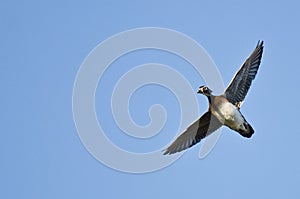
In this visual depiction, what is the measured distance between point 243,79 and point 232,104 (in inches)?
38.1

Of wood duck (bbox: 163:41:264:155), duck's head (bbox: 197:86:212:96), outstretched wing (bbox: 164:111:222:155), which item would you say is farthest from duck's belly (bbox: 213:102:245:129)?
duck's head (bbox: 197:86:212:96)

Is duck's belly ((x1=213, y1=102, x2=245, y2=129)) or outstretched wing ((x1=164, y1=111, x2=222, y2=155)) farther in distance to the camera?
outstretched wing ((x1=164, y1=111, x2=222, y2=155))

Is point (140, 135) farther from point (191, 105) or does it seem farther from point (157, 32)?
point (157, 32)

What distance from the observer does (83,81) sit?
19.4 metres

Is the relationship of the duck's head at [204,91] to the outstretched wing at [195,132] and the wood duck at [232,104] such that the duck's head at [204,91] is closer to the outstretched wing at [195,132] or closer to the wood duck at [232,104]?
the wood duck at [232,104]

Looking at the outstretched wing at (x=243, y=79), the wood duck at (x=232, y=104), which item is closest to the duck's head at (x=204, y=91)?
the wood duck at (x=232, y=104)

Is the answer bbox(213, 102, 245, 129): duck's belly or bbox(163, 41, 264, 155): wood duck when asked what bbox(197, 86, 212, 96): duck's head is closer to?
bbox(163, 41, 264, 155): wood duck

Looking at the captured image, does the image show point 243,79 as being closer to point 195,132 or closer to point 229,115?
point 229,115

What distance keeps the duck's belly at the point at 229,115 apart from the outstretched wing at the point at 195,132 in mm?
471

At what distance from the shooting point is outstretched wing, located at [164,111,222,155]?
20.6m

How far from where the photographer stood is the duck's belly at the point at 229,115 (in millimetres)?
19359

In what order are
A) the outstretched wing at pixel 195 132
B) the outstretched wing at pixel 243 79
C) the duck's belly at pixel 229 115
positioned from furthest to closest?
the outstretched wing at pixel 195 132, the outstretched wing at pixel 243 79, the duck's belly at pixel 229 115

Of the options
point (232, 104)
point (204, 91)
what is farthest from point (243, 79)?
point (204, 91)

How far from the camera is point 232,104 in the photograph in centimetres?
1984
